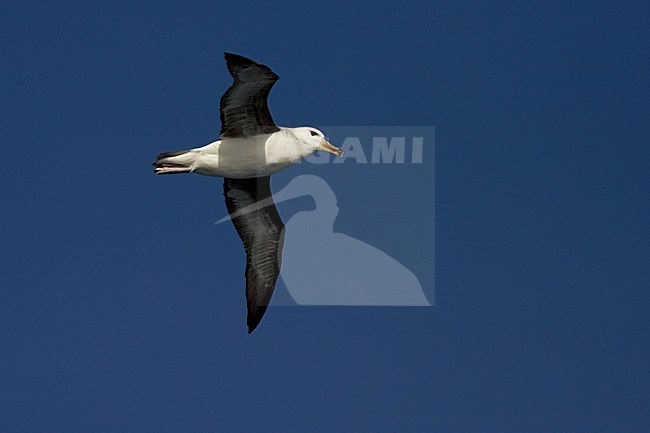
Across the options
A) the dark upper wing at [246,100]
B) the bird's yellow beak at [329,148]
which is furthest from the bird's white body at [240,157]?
the bird's yellow beak at [329,148]

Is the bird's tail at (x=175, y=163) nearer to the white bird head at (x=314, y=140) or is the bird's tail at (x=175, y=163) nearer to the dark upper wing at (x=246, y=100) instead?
the dark upper wing at (x=246, y=100)

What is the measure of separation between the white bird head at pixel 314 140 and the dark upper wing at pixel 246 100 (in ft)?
1.77

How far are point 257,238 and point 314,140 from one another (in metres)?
3.21

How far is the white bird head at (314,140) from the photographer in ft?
64.3

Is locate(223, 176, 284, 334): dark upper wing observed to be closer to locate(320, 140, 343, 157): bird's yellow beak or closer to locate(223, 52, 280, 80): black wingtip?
locate(320, 140, 343, 157): bird's yellow beak

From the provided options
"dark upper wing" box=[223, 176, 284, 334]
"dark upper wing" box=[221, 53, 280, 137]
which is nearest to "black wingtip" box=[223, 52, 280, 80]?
"dark upper wing" box=[221, 53, 280, 137]

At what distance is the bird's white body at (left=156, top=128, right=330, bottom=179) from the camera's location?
62.3ft

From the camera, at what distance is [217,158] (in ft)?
62.6

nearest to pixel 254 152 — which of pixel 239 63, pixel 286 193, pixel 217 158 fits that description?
pixel 217 158

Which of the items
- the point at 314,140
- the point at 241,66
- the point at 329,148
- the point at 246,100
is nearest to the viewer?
the point at 241,66

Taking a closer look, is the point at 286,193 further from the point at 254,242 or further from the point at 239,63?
the point at 239,63

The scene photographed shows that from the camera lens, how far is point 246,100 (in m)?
18.6

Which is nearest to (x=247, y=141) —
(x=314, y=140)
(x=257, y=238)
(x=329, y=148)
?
(x=314, y=140)

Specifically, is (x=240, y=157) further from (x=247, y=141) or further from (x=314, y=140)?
(x=314, y=140)
